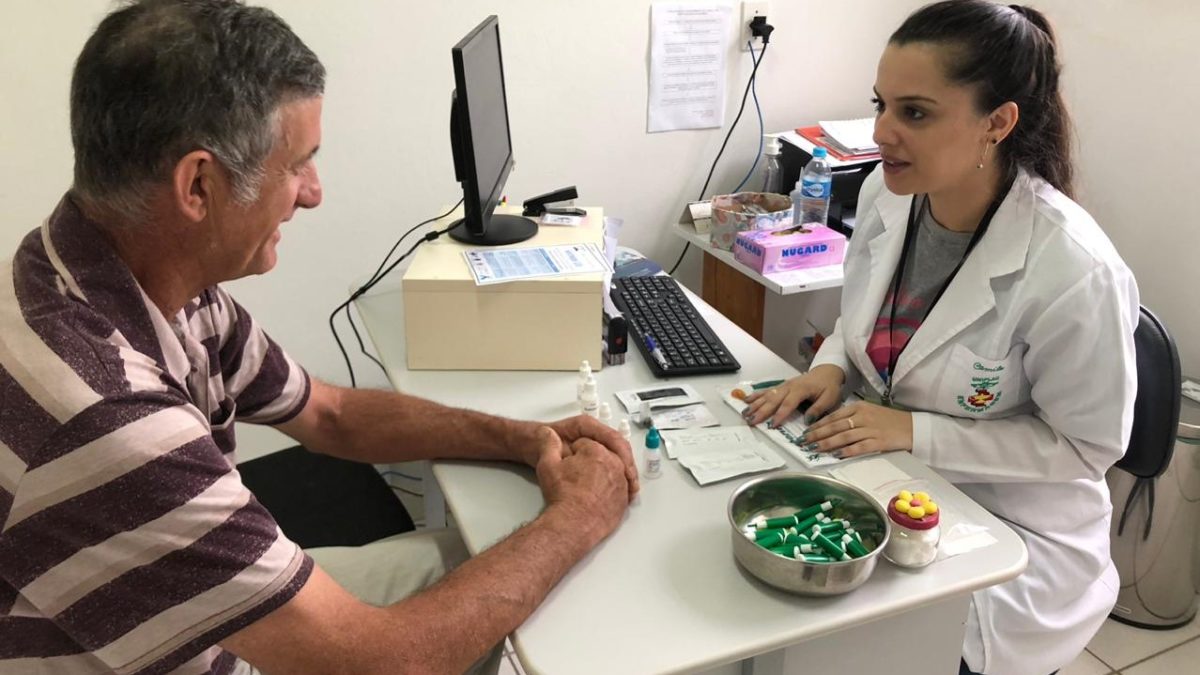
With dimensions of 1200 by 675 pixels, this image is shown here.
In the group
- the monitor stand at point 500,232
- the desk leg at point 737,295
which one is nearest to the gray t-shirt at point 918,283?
the monitor stand at point 500,232

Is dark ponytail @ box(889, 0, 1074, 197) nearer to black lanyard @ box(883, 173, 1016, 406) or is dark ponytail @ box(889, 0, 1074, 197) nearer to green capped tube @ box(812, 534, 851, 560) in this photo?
black lanyard @ box(883, 173, 1016, 406)

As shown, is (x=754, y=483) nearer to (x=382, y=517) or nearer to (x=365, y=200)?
(x=382, y=517)

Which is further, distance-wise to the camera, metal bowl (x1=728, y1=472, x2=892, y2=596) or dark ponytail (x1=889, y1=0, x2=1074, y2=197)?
dark ponytail (x1=889, y1=0, x2=1074, y2=197)

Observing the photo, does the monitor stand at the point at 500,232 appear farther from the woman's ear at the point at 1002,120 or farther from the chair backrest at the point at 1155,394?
the chair backrest at the point at 1155,394

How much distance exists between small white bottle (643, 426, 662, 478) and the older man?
209mm

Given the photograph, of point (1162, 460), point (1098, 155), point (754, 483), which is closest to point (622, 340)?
point (754, 483)

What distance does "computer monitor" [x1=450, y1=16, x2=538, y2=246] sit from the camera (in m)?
1.50

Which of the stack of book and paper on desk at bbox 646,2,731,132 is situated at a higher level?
paper on desk at bbox 646,2,731,132

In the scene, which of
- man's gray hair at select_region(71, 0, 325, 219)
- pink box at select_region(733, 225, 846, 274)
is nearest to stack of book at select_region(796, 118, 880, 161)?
pink box at select_region(733, 225, 846, 274)

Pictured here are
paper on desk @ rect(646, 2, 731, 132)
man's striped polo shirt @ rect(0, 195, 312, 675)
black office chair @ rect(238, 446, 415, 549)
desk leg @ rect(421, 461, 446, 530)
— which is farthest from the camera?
paper on desk @ rect(646, 2, 731, 132)

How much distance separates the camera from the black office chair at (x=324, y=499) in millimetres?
1607

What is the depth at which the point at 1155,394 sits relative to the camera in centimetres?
138

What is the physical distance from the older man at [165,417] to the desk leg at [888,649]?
0.93 ft

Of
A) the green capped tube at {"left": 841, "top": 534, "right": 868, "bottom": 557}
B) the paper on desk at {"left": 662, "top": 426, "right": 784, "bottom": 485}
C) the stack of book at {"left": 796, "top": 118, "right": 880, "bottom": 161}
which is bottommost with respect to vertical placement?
the paper on desk at {"left": 662, "top": 426, "right": 784, "bottom": 485}
